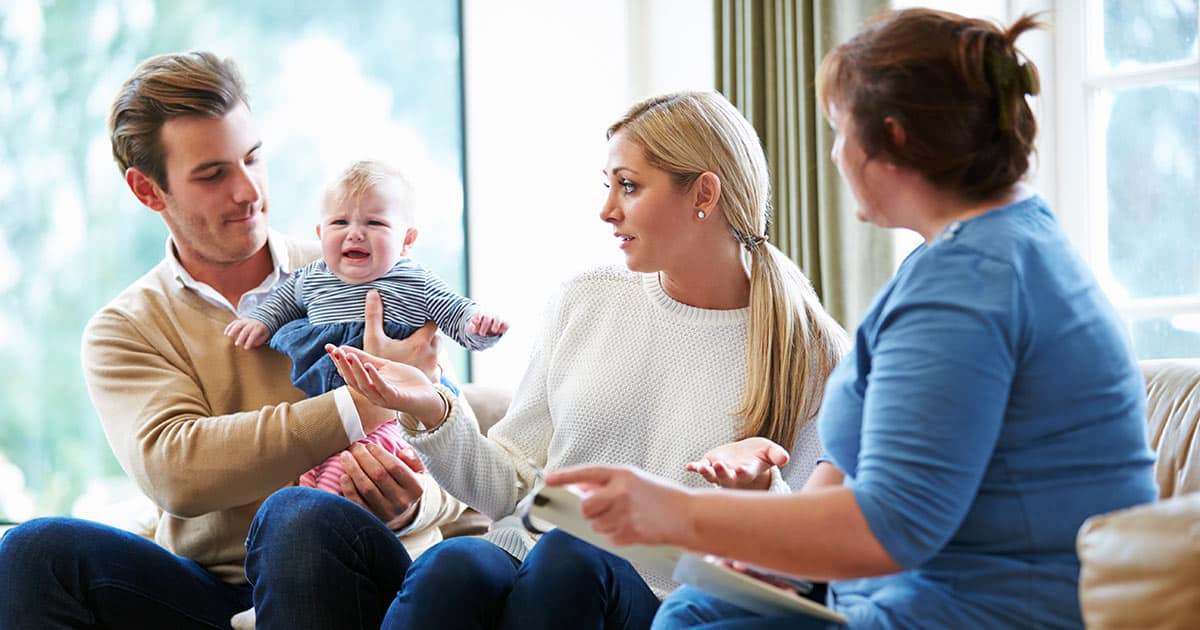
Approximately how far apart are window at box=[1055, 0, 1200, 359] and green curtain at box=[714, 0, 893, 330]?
528 millimetres

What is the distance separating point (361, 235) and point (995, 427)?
52.1 inches

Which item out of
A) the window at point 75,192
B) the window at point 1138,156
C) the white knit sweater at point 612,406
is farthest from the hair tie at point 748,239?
the window at point 1138,156

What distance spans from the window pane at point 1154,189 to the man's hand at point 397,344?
191cm

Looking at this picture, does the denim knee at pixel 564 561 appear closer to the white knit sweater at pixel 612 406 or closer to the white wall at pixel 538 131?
the white knit sweater at pixel 612 406

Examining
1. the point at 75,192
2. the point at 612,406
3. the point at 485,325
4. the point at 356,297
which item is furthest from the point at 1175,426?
the point at 75,192

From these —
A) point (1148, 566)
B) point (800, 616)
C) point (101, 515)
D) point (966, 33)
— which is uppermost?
point (966, 33)

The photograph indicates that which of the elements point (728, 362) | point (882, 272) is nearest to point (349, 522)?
point (728, 362)

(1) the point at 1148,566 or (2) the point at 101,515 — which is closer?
(1) the point at 1148,566

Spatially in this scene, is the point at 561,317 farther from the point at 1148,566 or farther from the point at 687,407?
the point at 1148,566

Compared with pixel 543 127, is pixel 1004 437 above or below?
below

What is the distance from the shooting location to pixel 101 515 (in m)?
2.41

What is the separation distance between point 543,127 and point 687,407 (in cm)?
221

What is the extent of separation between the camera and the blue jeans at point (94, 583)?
6.21 ft

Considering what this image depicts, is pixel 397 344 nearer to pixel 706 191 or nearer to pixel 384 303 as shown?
pixel 384 303
